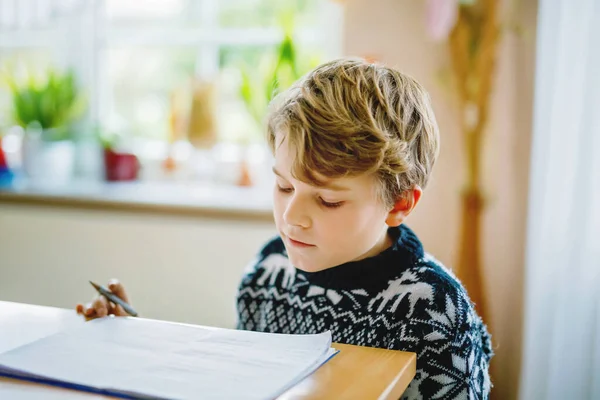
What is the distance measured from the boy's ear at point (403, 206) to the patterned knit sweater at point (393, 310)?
0.05 m

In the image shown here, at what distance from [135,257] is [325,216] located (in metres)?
1.62

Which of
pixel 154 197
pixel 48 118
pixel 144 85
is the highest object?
pixel 144 85

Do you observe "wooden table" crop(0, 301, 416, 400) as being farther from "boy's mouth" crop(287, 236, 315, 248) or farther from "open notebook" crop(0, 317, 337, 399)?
"boy's mouth" crop(287, 236, 315, 248)

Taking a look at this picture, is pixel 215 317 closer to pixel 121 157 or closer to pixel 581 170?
pixel 121 157

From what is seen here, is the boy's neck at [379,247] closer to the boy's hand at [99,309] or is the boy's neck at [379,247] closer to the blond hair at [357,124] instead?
the blond hair at [357,124]

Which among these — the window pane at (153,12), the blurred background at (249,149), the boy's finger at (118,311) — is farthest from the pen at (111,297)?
the window pane at (153,12)

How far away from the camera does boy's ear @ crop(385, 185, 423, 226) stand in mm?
980

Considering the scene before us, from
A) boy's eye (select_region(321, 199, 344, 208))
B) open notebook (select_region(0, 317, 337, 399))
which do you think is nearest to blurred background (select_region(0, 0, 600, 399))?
boy's eye (select_region(321, 199, 344, 208))

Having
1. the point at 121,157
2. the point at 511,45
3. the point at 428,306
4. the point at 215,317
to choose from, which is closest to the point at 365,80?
the point at 428,306

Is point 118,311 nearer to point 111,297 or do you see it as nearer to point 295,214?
point 111,297

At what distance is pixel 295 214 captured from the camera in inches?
34.1

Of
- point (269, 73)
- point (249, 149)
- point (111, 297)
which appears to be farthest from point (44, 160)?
point (111, 297)

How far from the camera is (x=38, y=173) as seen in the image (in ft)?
8.73

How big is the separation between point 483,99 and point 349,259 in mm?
1008
